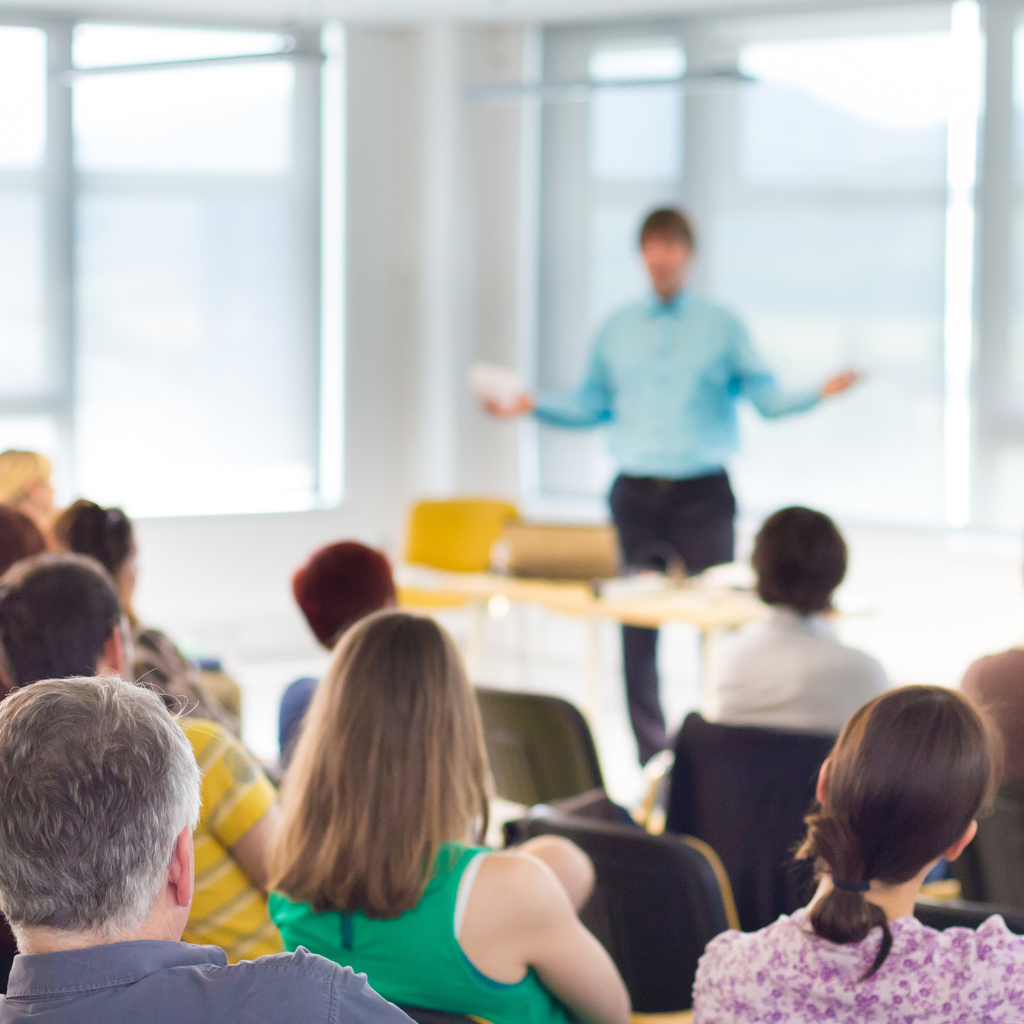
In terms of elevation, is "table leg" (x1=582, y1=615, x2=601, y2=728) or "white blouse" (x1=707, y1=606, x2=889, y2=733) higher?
"white blouse" (x1=707, y1=606, x2=889, y2=733)

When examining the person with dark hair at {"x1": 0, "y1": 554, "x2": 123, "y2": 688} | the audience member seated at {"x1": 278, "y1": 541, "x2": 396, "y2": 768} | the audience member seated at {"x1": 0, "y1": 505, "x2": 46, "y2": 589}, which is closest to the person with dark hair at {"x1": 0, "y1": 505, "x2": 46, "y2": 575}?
the audience member seated at {"x1": 0, "y1": 505, "x2": 46, "y2": 589}

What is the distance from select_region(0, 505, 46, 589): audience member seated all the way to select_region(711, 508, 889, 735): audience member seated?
1.54m

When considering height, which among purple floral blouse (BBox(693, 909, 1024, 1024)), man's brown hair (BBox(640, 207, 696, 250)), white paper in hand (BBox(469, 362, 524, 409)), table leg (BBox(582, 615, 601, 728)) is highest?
man's brown hair (BBox(640, 207, 696, 250))

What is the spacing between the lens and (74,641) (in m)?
2.20

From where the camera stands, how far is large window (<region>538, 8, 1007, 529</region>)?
600 cm

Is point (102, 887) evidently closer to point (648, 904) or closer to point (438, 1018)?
point (438, 1018)

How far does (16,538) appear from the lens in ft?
10.7

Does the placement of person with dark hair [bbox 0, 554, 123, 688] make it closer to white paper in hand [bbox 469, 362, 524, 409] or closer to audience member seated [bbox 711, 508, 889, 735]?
audience member seated [bbox 711, 508, 889, 735]

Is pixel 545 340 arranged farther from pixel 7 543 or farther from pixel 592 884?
pixel 592 884

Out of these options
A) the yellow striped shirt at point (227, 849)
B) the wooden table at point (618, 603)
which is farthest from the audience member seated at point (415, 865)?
the wooden table at point (618, 603)

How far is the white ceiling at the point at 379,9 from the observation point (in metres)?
6.34

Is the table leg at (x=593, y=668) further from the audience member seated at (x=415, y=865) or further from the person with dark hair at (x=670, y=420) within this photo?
the audience member seated at (x=415, y=865)

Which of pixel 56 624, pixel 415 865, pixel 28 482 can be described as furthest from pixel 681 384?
pixel 415 865

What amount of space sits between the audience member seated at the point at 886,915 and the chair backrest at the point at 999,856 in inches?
34.4
